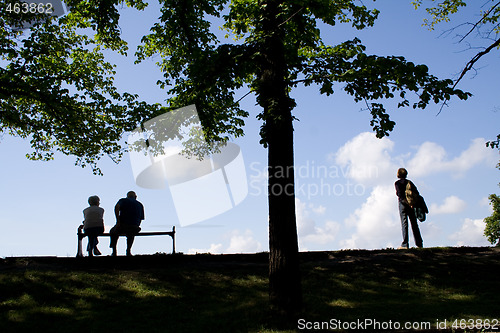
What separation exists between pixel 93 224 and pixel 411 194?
Result: 896 centimetres

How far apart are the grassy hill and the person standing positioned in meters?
0.74

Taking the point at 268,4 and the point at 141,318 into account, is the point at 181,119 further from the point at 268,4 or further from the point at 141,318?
the point at 141,318

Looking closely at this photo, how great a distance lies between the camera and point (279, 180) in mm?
7398

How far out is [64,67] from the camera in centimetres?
1670

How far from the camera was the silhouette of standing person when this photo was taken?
11891 millimetres

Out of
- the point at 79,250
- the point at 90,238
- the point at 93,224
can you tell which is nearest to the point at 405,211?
the point at 93,224

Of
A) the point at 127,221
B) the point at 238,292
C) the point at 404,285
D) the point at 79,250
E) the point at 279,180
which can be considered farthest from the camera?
the point at 79,250

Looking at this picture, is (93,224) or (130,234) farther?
(130,234)

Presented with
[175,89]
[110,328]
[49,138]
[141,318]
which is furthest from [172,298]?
[49,138]

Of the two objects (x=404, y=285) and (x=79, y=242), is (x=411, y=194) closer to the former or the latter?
(x=404, y=285)

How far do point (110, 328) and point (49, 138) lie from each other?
12270mm

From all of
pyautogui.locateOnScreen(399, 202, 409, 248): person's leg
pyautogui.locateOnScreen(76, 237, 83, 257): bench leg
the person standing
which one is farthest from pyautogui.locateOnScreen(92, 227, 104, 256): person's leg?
pyautogui.locateOnScreen(399, 202, 409, 248): person's leg

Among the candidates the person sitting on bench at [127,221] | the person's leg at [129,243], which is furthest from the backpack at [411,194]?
the person's leg at [129,243]

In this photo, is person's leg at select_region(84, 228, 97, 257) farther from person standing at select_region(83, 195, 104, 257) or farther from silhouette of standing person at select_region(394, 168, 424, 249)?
silhouette of standing person at select_region(394, 168, 424, 249)
